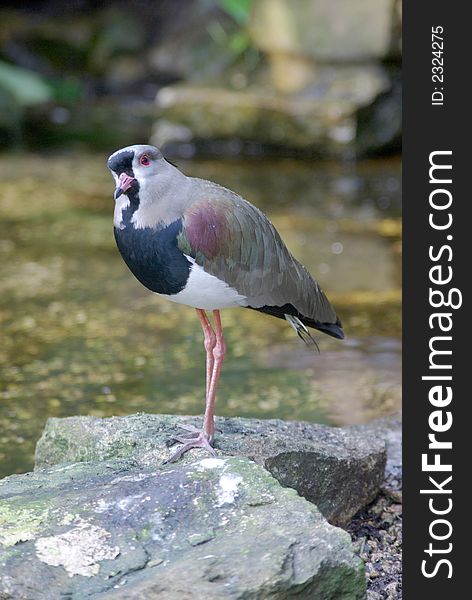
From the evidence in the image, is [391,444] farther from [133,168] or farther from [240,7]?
[240,7]

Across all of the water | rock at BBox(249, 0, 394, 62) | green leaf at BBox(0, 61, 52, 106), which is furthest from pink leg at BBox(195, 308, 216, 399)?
green leaf at BBox(0, 61, 52, 106)

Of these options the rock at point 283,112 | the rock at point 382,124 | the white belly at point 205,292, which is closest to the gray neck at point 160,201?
the white belly at point 205,292

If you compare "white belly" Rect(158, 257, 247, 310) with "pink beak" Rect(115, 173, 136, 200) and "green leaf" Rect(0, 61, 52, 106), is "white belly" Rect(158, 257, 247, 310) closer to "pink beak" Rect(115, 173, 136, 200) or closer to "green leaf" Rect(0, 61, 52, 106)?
"pink beak" Rect(115, 173, 136, 200)

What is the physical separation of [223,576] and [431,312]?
1.13 meters

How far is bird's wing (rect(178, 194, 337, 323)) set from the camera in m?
3.20

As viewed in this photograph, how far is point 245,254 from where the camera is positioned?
338 cm

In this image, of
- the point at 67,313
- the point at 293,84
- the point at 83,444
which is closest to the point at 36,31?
the point at 293,84

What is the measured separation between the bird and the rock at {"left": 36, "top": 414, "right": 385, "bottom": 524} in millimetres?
109

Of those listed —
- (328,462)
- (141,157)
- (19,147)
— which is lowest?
(328,462)

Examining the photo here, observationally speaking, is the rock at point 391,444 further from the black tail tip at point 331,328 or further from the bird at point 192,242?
the bird at point 192,242

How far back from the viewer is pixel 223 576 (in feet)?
8.47

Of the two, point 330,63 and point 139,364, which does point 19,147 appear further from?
point 139,364

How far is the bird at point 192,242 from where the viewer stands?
315 cm

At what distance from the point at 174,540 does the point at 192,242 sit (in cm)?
91
